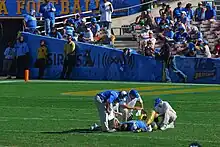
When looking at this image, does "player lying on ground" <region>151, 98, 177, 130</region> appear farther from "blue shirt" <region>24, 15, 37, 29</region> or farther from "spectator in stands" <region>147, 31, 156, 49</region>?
"blue shirt" <region>24, 15, 37, 29</region>

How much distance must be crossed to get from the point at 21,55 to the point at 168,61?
6.69 metres

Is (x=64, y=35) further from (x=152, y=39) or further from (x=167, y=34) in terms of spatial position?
(x=167, y=34)

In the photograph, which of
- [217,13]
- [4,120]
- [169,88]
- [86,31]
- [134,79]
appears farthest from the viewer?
[217,13]

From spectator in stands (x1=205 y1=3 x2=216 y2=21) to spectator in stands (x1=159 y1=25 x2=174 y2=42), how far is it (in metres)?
2.14

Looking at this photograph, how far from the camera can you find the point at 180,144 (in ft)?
41.4

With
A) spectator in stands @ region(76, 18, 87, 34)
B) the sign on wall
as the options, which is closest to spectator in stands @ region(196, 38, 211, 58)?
spectator in stands @ region(76, 18, 87, 34)

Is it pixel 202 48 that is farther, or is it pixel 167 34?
pixel 167 34

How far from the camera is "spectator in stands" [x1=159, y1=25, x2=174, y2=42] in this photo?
97.4 feet

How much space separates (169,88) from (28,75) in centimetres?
761

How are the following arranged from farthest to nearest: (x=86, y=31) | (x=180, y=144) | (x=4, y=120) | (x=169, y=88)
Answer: (x=86, y=31), (x=169, y=88), (x=4, y=120), (x=180, y=144)

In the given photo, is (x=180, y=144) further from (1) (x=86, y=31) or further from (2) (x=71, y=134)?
(1) (x=86, y=31)

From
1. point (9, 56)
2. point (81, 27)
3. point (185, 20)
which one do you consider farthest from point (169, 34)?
point (9, 56)

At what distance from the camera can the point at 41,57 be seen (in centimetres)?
3091

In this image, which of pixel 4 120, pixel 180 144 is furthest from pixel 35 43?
pixel 180 144
